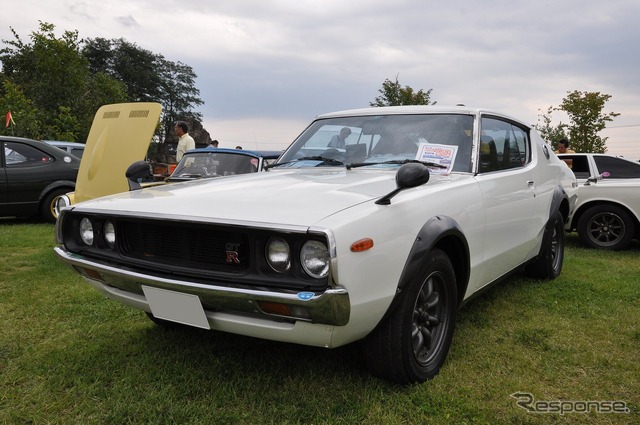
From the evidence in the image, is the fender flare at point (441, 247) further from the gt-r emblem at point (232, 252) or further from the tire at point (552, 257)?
the tire at point (552, 257)

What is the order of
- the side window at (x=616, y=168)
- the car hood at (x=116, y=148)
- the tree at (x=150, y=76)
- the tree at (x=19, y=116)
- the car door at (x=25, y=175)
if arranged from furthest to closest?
the tree at (x=150, y=76)
the tree at (x=19, y=116)
the car door at (x=25, y=175)
the side window at (x=616, y=168)
the car hood at (x=116, y=148)

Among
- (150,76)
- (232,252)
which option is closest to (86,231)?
(232,252)

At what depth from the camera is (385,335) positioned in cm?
226

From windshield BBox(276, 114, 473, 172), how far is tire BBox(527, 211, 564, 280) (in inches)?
63.7

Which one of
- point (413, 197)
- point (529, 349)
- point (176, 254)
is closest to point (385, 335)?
point (413, 197)

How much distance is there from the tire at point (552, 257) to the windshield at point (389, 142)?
162 centimetres

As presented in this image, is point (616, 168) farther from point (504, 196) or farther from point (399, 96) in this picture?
point (399, 96)

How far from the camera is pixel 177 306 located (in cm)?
223

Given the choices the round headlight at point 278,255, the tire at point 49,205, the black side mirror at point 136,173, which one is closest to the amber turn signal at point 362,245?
the round headlight at point 278,255

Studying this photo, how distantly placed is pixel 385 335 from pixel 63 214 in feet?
6.02

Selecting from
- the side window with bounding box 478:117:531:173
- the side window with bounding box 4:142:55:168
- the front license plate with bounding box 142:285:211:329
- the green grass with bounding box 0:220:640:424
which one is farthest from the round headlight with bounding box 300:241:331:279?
the side window with bounding box 4:142:55:168

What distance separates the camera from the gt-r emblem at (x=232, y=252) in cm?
212

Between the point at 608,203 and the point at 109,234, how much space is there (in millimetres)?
6499

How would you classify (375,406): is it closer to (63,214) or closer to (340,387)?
(340,387)
